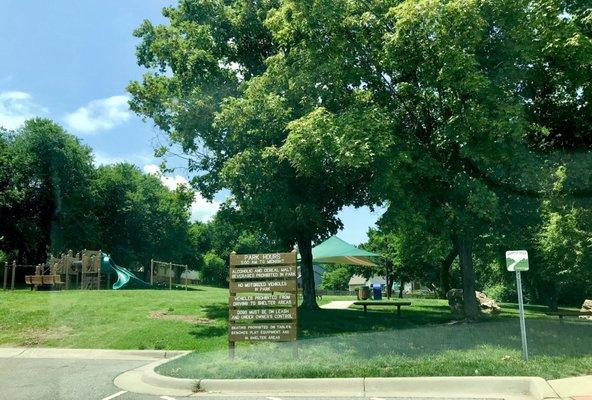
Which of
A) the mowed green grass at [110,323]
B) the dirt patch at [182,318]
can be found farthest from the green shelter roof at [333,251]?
the dirt patch at [182,318]

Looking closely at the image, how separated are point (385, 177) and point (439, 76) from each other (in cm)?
→ 261

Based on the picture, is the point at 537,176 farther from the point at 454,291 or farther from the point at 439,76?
the point at 454,291

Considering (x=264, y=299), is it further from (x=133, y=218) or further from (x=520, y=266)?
(x=133, y=218)

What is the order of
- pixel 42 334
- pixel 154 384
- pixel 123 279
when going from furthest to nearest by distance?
pixel 123 279 → pixel 42 334 → pixel 154 384

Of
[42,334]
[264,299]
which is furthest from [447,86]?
[42,334]

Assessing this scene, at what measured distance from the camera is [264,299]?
34.7 ft

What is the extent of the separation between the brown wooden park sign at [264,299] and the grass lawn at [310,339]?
1.53ft

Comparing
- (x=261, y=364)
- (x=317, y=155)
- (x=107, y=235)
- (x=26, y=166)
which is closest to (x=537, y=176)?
(x=317, y=155)

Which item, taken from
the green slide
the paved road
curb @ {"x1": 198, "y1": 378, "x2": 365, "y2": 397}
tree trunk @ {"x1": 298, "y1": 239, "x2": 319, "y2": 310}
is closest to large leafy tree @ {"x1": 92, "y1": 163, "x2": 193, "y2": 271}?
the green slide

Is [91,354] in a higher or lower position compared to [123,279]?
lower

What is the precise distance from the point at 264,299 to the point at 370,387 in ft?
10.5

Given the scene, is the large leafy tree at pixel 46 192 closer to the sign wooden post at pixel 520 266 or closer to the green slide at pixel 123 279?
the green slide at pixel 123 279

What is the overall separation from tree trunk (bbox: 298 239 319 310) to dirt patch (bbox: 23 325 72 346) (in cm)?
859

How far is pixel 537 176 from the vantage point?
14.1m
